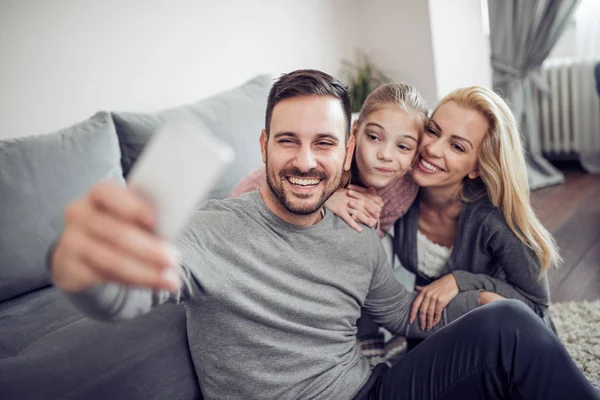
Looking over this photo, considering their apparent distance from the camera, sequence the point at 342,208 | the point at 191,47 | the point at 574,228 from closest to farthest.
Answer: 1. the point at 342,208
2. the point at 191,47
3. the point at 574,228

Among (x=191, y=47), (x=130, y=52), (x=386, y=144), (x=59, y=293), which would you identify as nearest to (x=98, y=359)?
(x=59, y=293)

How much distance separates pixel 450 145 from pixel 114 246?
3.40ft

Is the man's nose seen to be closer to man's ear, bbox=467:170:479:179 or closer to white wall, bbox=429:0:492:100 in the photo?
man's ear, bbox=467:170:479:179

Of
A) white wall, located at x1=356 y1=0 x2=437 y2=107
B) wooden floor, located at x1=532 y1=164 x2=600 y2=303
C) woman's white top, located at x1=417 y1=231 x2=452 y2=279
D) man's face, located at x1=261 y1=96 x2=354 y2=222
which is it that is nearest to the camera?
man's face, located at x1=261 y1=96 x2=354 y2=222

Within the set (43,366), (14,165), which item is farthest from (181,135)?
(14,165)

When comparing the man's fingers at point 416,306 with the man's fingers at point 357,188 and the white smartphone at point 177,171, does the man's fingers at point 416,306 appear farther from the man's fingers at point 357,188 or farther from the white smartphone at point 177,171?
the white smartphone at point 177,171

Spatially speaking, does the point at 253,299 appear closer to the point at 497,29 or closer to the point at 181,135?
the point at 181,135

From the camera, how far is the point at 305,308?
1.04 m

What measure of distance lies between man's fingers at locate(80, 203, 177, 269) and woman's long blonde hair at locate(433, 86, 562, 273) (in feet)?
3.41

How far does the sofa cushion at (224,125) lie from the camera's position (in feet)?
5.69

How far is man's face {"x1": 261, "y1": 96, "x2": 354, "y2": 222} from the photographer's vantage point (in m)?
1.04

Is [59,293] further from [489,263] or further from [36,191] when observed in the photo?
[489,263]

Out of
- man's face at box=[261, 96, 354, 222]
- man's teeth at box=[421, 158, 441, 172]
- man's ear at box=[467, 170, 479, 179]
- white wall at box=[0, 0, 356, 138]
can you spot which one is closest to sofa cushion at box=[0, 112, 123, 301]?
white wall at box=[0, 0, 356, 138]

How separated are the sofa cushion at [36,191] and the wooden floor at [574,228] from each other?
1758 millimetres
